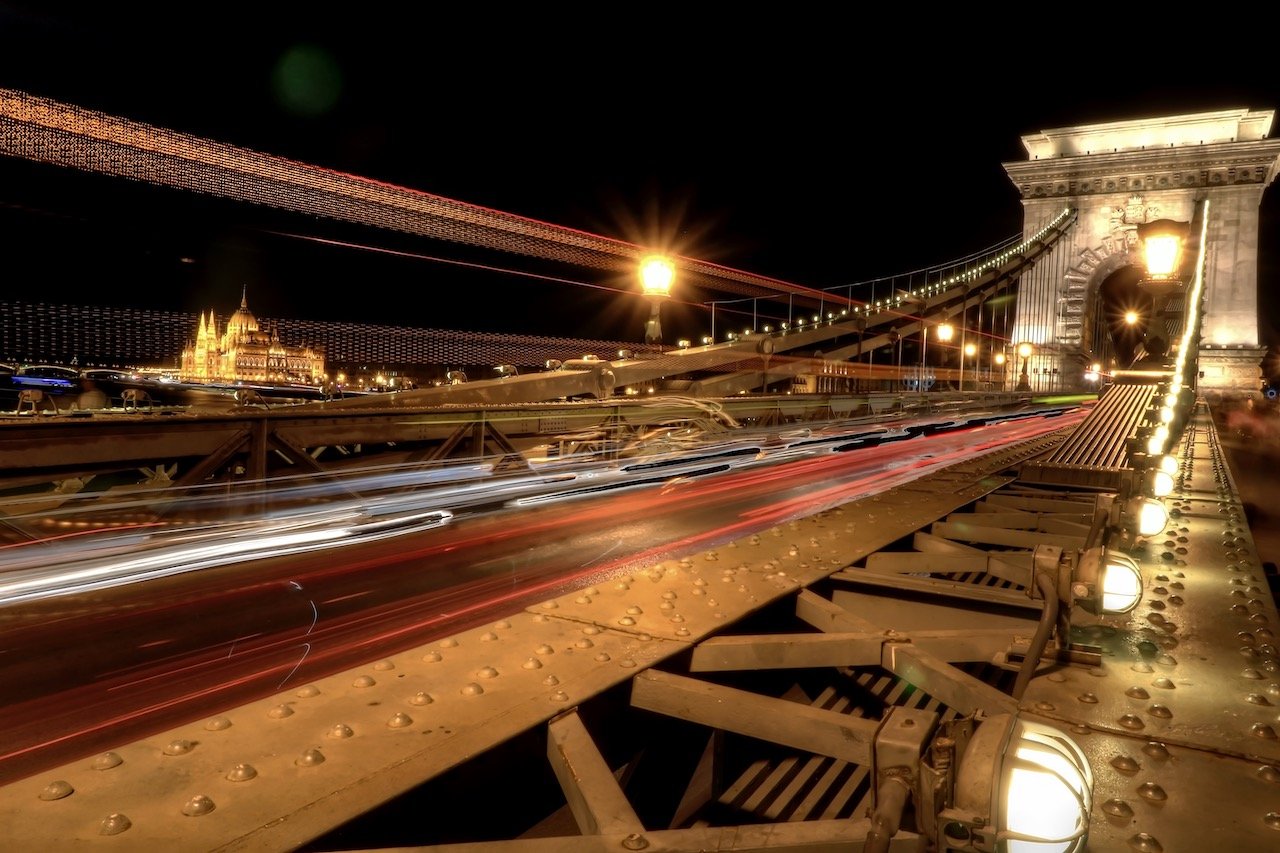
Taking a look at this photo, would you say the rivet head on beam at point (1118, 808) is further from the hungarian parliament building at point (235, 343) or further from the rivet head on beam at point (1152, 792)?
the hungarian parliament building at point (235, 343)

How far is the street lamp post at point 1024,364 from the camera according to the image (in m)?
44.5

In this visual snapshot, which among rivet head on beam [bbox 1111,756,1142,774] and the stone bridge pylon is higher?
the stone bridge pylon

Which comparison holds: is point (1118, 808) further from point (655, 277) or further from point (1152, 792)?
point (655, 277)

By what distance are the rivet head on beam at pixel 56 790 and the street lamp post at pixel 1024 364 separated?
4739 centimetres

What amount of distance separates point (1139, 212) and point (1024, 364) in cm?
1213

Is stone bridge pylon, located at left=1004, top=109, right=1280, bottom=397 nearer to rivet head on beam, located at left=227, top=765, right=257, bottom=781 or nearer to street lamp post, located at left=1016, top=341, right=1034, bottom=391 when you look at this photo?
street lamp post, located at left=1016, top=341, right=1034, bottom=391

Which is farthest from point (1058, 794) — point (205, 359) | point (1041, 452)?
point (205, 359)

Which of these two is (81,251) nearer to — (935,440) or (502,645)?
(935,440)

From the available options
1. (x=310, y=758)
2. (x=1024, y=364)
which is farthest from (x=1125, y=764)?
(x=1024, y=364)

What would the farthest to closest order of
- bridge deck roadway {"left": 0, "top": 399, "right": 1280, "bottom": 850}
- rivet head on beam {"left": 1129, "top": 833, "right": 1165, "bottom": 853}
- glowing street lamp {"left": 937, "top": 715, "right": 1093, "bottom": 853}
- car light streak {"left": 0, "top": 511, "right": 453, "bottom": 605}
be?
car light streak {"left": 0, "top": 511, "right": 453, "bottom": 605}
bridge deck roadway {"left": 0, "top": 399, "right": 1280, "bottom": 850}
rivet head on beam {"left": 1129, "top": 833, "right": 1165, "bottom": 853}
glowing street lamp {"left": 937, "top": 715, "right": 1093, "bottom": 853}

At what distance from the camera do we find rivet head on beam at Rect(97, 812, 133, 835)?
1561 mm

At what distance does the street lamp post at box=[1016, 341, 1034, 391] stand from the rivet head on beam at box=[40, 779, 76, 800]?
47.4 meters

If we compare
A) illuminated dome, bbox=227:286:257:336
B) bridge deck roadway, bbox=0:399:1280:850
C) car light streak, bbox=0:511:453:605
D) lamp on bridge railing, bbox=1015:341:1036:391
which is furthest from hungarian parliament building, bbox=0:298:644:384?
lamp on bridge railing, bbox=1015:341:1036:391

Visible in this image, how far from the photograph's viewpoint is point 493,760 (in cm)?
208
